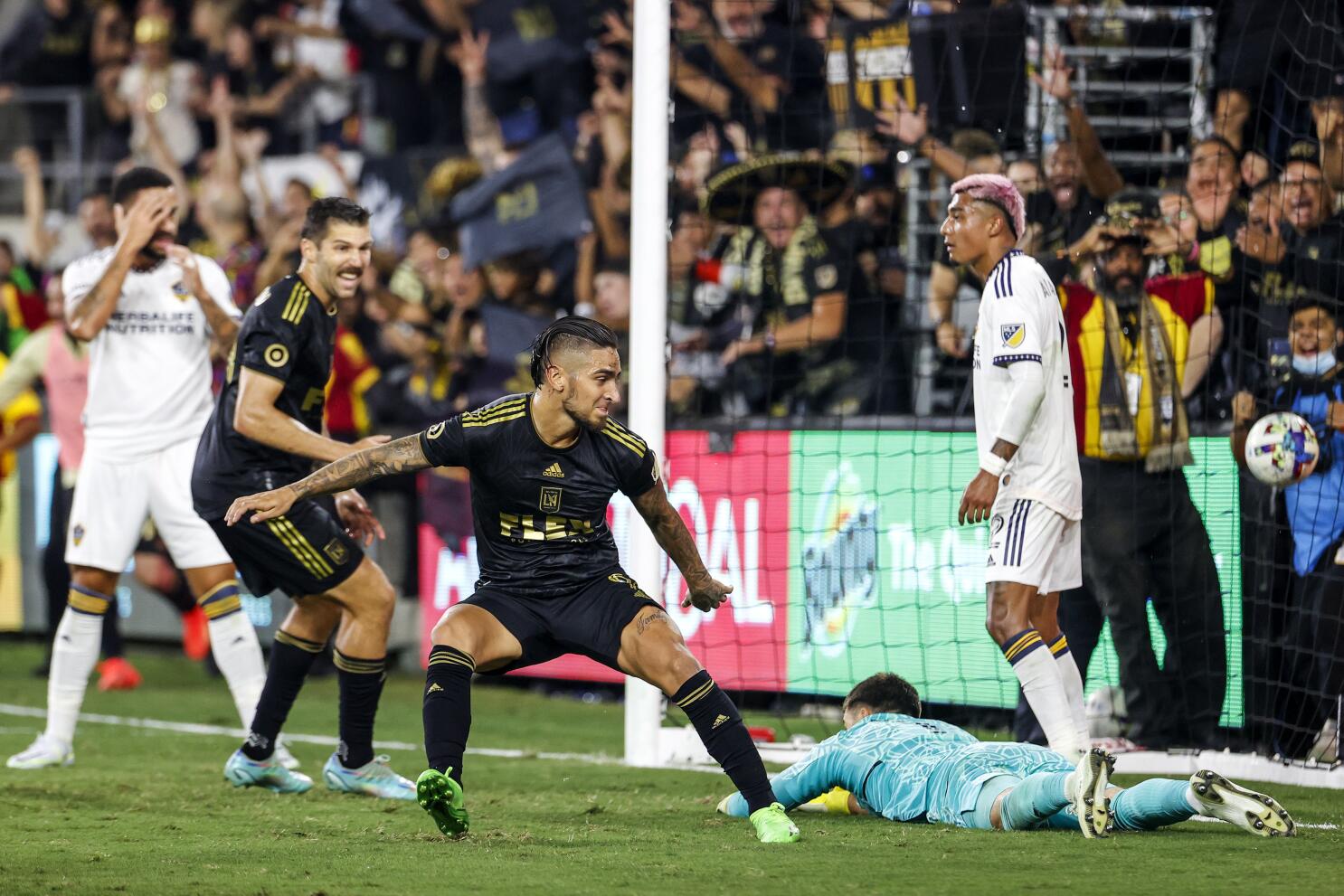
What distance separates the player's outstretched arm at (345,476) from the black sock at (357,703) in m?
1.31

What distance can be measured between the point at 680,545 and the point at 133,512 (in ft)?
10.4

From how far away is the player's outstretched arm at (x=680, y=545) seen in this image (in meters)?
5.66

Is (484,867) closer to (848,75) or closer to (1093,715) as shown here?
(1093,715)

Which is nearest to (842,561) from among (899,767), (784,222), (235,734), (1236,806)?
(784,222)

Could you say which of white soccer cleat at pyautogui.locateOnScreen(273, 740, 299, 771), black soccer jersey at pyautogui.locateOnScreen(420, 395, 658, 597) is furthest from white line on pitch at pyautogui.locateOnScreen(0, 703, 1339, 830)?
black soccer jersey at pyautogui.locateOnScreen(420, 395, 658, 597)

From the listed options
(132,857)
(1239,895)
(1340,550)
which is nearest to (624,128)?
(1340,550)

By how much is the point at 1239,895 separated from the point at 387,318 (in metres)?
9.25

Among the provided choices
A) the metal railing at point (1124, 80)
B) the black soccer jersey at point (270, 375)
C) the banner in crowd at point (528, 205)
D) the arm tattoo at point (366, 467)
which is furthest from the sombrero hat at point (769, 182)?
the arm tattoo at point (366, 467)

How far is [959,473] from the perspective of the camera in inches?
337

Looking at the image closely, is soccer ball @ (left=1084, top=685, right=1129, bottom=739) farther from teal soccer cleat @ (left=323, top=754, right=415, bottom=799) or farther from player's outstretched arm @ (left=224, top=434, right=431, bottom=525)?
player's outstretched arm @ (left=224, top=434, right=431, bottom=525)

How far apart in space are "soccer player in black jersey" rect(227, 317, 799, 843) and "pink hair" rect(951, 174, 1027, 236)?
1.68 meters

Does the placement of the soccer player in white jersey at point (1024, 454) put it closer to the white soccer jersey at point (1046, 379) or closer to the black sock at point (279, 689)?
the white soccer jersey at point (1046, 379)

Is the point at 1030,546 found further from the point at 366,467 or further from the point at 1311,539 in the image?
the point at 366,467

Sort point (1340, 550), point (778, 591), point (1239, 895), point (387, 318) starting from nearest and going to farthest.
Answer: point (1239, 895), point (1340, 550), point (778, 591), point (387, 318)
